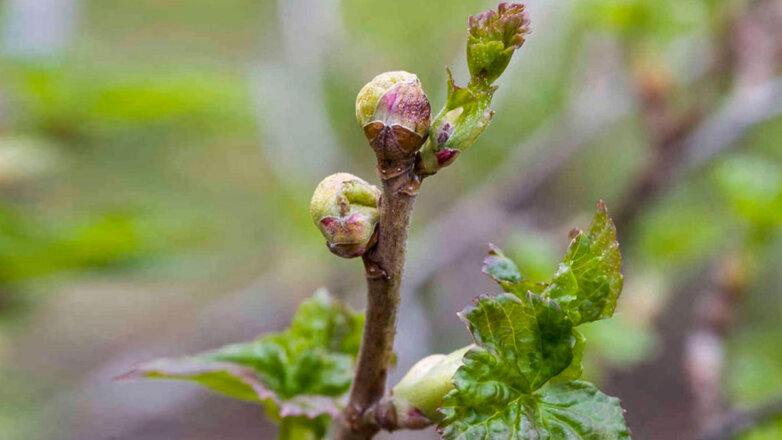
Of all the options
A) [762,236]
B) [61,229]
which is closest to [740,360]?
[762,236]

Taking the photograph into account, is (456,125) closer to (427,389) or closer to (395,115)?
(395,115)

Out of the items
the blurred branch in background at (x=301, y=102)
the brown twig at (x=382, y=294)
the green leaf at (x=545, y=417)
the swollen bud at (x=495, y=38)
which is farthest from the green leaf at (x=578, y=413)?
the blurred branch in background at (x=301, y=102)

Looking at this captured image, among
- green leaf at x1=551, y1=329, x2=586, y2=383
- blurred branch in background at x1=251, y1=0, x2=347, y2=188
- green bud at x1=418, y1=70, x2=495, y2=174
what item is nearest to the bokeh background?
blurred branch in background at x1=251, y1=0, x2=347, y2=188

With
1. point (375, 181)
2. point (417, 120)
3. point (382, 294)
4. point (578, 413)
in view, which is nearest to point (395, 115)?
point (417, 120)

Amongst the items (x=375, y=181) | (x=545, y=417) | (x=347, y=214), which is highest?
(x=375, y=181)

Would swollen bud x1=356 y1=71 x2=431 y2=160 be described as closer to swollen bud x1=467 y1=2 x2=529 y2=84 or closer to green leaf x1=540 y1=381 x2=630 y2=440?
swollen bud x1=467 y1=2 x2=529 y2=84

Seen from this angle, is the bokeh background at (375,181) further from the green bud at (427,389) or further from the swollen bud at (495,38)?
the swollen bud at (495,38)
